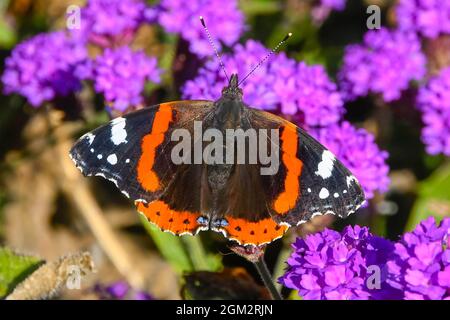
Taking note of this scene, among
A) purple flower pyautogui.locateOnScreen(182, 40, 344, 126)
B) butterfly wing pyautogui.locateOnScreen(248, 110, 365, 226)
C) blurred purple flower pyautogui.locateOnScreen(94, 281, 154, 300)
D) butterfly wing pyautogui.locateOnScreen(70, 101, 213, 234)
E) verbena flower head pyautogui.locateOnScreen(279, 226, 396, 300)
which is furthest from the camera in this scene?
blurred purple flower pyautogui.locateOnScreen(94, 281, 154, 300)

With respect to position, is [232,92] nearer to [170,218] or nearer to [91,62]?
[170,218]

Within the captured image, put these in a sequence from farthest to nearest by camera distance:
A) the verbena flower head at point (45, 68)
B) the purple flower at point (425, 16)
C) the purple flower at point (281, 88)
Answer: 1. the purple flower at point (425, 16)
2. the verbena flower head at point (45, 68)
3. the purple flower at point (281, 88)

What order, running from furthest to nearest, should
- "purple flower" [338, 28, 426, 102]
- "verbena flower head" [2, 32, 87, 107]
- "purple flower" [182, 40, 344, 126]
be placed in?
"purple flower" [338, 28, 426, 102], "verbena flower head" [2, 32, 87, 107], "purple flower" [182, 40, 344, 126]

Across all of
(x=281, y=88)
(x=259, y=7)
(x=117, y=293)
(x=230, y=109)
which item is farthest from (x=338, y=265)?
(x=259, y=7)

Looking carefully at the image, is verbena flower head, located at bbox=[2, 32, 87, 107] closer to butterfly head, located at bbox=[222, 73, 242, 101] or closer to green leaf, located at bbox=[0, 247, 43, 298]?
green leaf, located at bbox=[0, 247, 43, 298]

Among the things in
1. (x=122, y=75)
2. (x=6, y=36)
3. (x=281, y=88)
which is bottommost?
(x=281, y=88)

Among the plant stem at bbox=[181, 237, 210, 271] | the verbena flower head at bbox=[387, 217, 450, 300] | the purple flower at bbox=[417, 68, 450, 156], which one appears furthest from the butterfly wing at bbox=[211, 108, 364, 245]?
the purple flower at bbox=[417, 68, 450, 156]

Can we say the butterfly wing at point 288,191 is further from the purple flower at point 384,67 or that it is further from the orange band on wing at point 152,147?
the purple flower at point 384,67

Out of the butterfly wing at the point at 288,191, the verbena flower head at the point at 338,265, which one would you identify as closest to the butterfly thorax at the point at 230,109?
the butterfly wing at the point at 288,191
